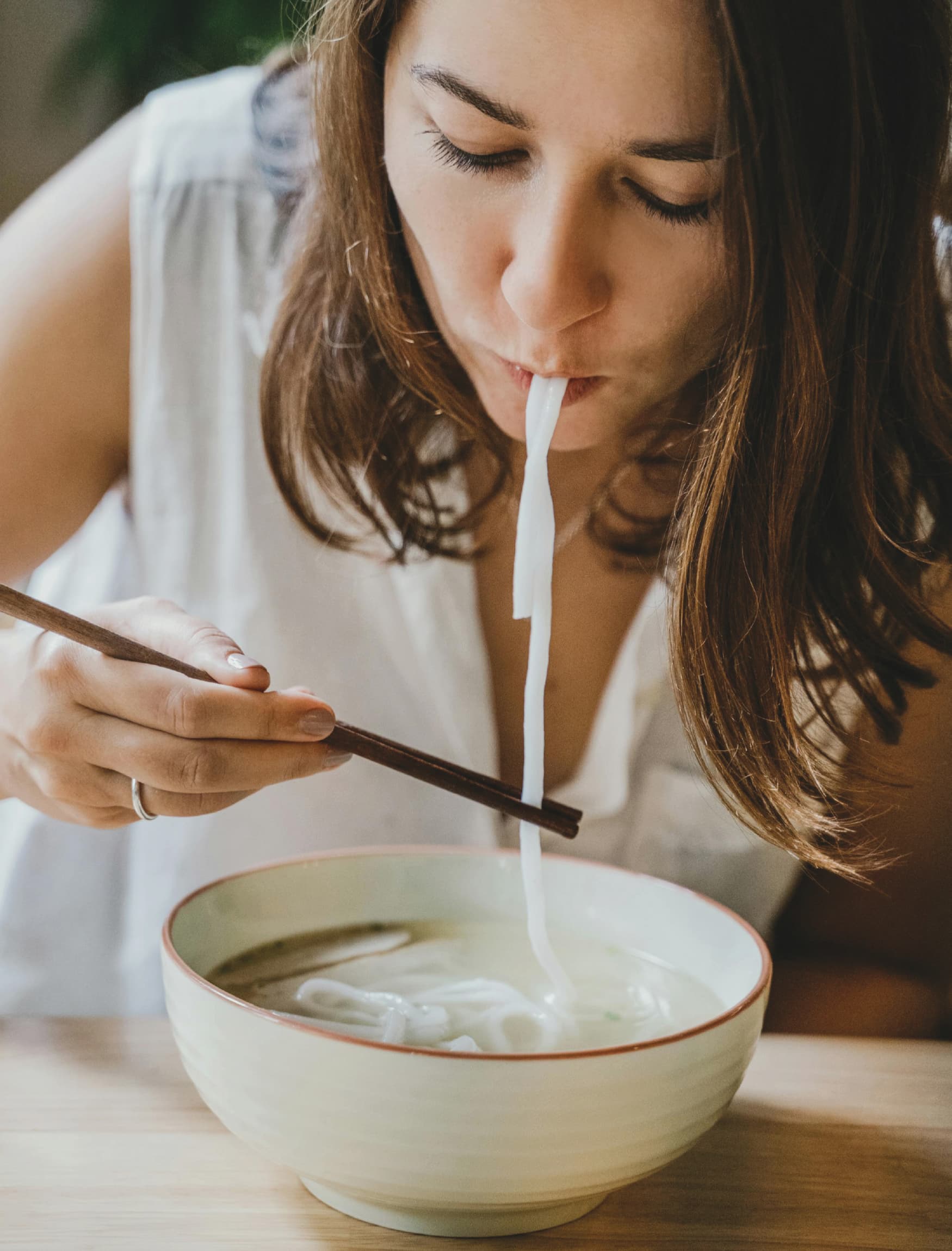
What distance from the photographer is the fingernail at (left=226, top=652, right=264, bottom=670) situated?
2.68 ft

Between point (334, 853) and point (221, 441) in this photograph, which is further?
point (221, 441)

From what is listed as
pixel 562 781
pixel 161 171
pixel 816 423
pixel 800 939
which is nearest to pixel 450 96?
pixel 816 423

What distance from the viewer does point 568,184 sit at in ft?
2.70

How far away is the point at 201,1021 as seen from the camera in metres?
0.69

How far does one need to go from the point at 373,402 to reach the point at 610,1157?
802mm

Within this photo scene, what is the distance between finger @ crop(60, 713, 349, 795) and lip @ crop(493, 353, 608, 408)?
1.20 feet

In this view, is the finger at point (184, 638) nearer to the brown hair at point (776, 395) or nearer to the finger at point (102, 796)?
the finger at point (102, 796)

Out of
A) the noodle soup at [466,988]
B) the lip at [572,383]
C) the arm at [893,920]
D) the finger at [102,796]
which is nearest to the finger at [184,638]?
the finger at [102,796]

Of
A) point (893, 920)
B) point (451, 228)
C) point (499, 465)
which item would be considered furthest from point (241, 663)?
point (893, 920)

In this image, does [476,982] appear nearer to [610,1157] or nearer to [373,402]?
[610,1157]

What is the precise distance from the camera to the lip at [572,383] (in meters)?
0.99

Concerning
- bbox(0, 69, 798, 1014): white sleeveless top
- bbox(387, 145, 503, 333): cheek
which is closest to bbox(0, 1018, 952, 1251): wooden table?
bbox(0, 69, 798, 1014): white sleeveless top

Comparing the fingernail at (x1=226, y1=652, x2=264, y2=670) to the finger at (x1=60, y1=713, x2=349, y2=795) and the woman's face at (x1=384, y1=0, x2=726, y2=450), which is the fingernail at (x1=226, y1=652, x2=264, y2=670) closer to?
the finger at (x1=60, y1=713, x2=349, y2=795)

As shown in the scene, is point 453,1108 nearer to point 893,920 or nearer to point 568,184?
point 568,184
